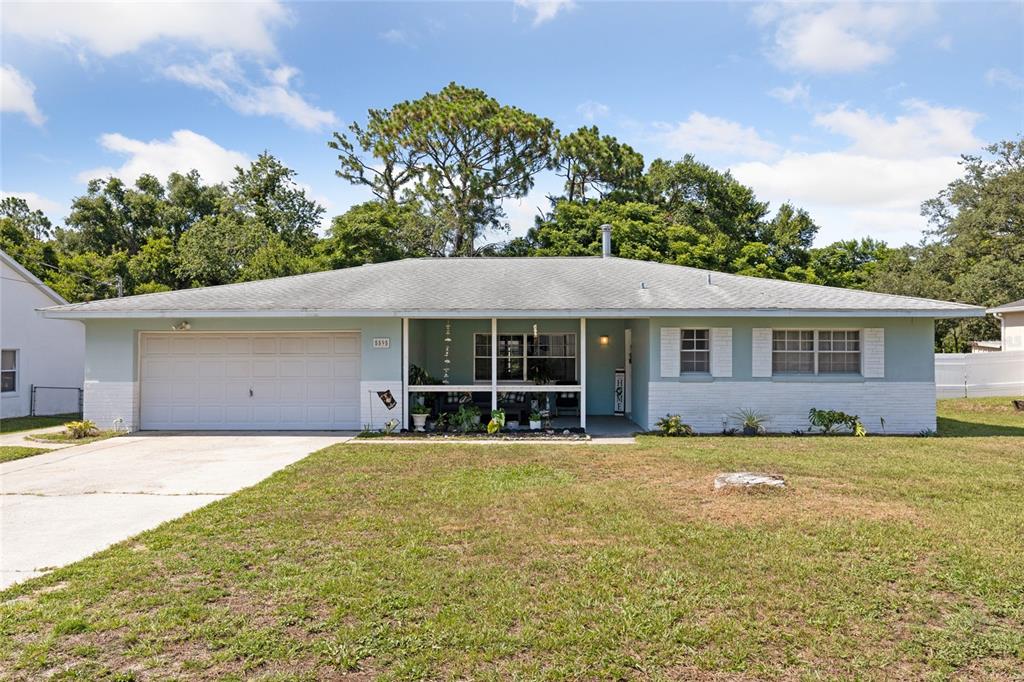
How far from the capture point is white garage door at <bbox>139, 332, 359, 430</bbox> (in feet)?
42.4

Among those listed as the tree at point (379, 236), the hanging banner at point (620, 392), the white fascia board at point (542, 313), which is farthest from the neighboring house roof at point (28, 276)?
the hanging banner at point (620, 392)

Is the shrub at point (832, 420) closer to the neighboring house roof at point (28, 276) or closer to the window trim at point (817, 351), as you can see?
the window trim at point (817, 351)

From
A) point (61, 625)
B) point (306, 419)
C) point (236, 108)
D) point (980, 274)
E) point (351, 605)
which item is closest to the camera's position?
point (61, 625)

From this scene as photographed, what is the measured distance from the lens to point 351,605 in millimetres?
4156

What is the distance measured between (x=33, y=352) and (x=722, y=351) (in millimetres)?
18816

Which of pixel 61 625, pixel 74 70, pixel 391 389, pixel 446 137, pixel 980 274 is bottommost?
pixel 61 625

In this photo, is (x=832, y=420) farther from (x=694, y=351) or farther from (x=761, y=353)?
(x=694, y=351)

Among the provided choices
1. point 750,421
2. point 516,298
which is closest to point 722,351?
point 750,421

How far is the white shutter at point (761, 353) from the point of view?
12344 mm

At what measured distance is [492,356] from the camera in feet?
42.4

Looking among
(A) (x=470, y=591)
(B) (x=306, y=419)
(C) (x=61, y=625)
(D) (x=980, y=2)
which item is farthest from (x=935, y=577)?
(D) (x=980, y=2)

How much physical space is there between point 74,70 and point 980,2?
77.8ft

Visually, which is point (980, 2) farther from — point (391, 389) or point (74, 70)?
point (74, 70)

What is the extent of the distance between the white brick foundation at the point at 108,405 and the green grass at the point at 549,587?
7.18m
